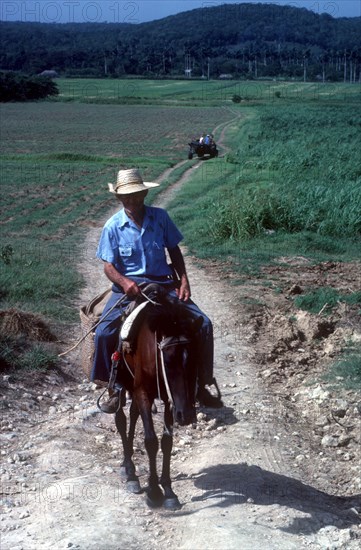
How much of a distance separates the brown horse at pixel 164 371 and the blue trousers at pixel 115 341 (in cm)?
22

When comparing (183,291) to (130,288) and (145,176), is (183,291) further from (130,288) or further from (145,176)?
(145,176)

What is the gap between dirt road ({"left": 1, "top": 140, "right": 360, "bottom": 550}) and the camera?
5938mm

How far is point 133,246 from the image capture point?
6.86 m

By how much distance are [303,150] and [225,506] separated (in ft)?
89.9

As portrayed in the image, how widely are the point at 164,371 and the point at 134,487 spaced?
49.5 inches

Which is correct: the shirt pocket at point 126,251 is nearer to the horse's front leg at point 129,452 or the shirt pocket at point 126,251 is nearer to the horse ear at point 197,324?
the horse ear at point 197,324

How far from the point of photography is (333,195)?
794 inches

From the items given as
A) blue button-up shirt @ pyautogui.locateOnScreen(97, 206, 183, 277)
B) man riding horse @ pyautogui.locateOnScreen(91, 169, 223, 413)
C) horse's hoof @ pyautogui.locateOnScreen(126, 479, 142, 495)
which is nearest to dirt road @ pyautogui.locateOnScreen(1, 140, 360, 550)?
horse's hoof @ pyautogui.locateOnScreen(126, 479, 142, 495)

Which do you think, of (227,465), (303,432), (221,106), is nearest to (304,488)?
(227,465)

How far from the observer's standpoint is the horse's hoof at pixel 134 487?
22.2 feet

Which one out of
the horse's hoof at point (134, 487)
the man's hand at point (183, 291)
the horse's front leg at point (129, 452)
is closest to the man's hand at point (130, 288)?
the man's hand at point (183, 291)

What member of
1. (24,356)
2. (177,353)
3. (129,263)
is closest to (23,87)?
(24,356)

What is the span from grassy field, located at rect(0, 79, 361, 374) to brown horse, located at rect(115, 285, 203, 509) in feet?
17.7

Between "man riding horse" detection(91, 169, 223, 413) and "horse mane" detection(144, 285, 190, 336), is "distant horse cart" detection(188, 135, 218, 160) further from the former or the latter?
"horse mane" detection(144, 285, 190, 336)
